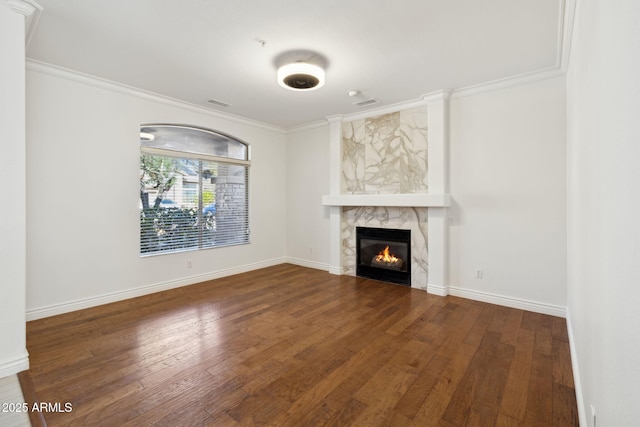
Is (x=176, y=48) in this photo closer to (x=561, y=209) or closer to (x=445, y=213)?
(x=445, y=213)

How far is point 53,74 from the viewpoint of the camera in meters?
3.25

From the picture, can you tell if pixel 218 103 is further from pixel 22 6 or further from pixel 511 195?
pixel 511 195

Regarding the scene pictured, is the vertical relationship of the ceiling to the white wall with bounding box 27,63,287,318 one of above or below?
above

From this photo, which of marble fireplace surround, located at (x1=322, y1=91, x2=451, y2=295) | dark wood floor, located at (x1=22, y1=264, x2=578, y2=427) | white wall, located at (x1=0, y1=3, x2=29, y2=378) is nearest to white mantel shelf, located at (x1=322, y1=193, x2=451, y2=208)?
marble fireplace surround, located at (x1=322, y1=91, x2=451, y2=295)

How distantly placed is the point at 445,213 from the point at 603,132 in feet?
9.82

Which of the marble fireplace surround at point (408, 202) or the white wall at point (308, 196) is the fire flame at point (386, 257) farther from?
the white wall at point (308, 196)

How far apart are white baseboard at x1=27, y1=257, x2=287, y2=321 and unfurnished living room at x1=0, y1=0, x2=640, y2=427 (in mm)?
24

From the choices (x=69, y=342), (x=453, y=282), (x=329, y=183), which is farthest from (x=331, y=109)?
(x=69, y=342)

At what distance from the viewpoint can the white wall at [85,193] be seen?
319cm

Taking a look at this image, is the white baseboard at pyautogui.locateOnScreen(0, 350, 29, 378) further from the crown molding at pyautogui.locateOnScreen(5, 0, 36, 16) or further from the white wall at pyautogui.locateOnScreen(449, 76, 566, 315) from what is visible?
the white wall at pyautogui.locateOnScreen(449, 76, 566, 315)

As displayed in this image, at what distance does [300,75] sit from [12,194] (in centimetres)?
264

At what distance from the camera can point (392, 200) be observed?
433 cm

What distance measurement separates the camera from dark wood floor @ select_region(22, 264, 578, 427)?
1803 mm

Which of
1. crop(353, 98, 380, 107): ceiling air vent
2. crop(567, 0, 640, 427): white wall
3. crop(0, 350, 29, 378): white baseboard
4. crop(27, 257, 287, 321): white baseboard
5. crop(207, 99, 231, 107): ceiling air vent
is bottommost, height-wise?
crop(0, 350, 29, 378): white baseboard
